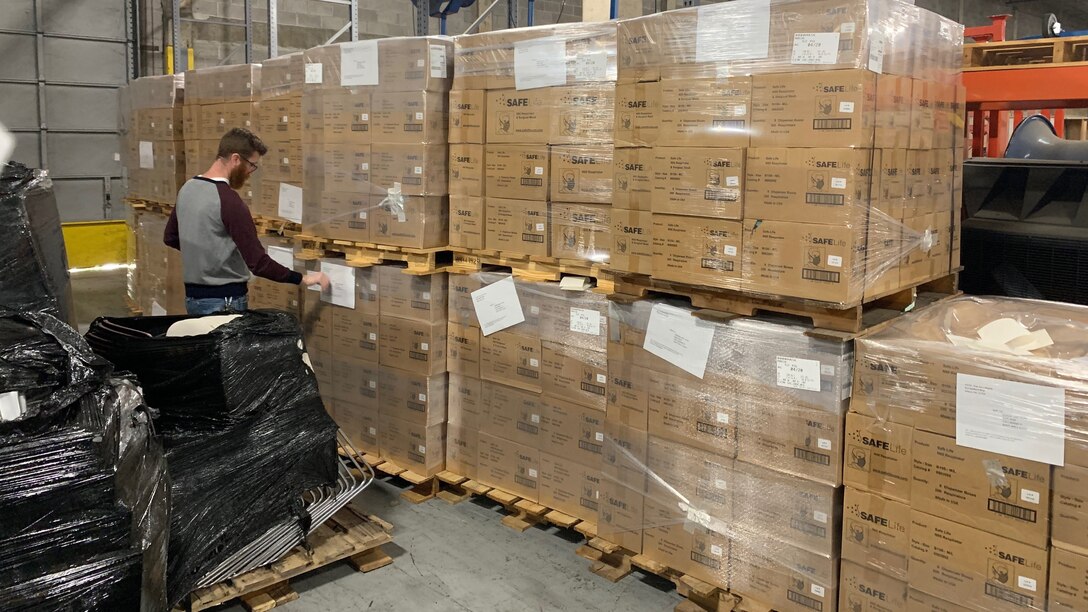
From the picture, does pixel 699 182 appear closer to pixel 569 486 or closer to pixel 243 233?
pixel 569 486

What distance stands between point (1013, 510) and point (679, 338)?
1.37 metres

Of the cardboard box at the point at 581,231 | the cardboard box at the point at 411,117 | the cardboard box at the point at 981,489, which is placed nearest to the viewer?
the cardboard box at the point at 981,489

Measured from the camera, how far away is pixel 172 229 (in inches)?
203

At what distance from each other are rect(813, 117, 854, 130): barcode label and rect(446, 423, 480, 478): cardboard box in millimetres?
2533

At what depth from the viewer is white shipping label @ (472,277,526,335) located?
4.46 meters

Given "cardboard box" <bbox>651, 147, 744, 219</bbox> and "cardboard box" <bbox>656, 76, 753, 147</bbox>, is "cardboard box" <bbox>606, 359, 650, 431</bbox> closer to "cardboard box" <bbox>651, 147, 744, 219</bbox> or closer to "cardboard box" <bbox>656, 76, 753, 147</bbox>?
"cardboard box" <bbox>651, 147, 744, 219</bbox>

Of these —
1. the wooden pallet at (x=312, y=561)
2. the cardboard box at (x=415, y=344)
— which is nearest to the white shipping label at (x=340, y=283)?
the cardboard box at (x=415, y=344)

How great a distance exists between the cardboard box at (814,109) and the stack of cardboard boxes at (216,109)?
12.6 ft

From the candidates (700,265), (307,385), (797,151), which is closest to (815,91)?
(797,151)

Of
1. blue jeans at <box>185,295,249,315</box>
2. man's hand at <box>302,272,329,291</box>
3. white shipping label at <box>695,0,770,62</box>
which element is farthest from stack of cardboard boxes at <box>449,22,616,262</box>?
blue jeans at <box>185,295,249,315</box>

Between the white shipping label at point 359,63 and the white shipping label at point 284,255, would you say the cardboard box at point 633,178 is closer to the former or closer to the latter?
the white shipping label at point 359,63

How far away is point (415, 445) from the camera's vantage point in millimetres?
4875

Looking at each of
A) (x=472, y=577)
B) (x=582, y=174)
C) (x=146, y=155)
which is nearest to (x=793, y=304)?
(x=582, y=174)

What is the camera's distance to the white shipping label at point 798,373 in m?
3.22
